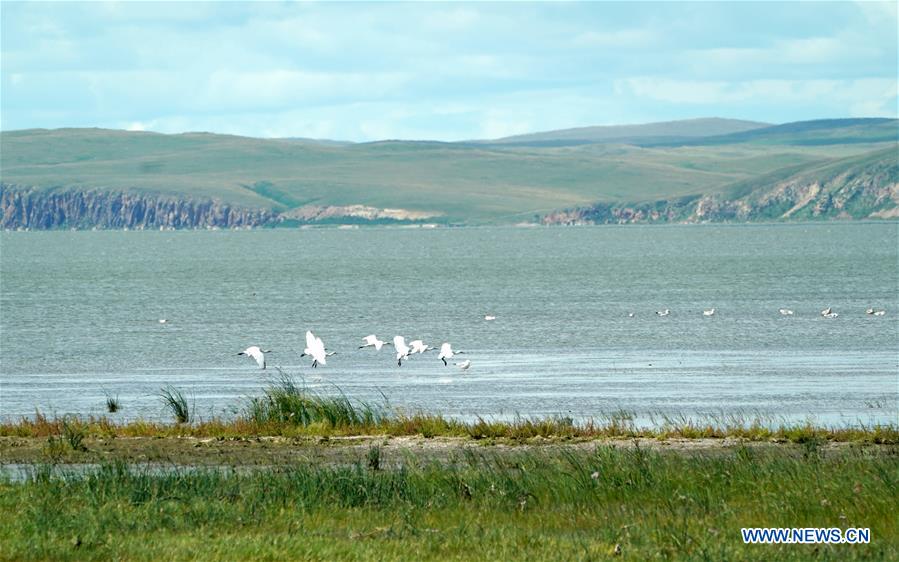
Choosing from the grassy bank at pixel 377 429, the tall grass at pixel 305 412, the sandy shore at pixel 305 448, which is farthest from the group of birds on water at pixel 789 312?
the sandy shore at pixel 305 448

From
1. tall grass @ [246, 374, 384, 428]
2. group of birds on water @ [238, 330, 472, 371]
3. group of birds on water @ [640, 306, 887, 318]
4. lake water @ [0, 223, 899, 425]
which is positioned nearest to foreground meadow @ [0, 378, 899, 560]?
tall grass @ [246, 374, 384, 428]

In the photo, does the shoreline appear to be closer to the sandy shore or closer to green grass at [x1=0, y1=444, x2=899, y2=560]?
the sandy shore

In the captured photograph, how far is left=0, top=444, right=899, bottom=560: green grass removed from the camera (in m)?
13.1

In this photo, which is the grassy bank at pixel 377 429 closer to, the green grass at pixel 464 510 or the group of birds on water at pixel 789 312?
the green grass at pixel 464 510

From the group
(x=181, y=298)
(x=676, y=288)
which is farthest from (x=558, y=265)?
(x=181, y=298)

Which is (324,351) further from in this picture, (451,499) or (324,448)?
(451,499)

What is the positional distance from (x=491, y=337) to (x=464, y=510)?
1560 inches

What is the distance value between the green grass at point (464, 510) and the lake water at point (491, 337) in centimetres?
1154

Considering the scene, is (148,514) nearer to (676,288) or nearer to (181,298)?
(181,298)

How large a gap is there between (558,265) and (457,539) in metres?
116

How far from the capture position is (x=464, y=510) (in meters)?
15.4

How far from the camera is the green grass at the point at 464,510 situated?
13109mm

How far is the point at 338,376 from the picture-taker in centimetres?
4016

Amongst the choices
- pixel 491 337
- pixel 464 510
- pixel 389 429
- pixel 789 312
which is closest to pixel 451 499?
pixel 464 510
